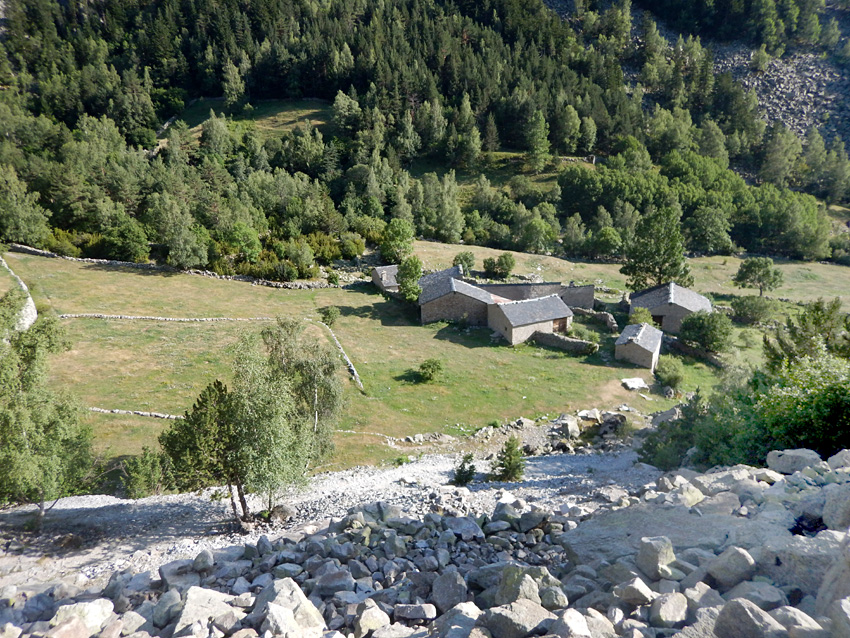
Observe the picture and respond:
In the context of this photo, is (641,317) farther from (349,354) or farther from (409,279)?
(349,354)

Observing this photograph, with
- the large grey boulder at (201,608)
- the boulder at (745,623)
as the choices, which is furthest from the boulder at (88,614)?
the boulder at (745,623)

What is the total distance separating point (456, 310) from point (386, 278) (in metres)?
9.28

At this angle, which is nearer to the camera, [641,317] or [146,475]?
[146,475]

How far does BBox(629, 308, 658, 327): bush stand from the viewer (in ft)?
138

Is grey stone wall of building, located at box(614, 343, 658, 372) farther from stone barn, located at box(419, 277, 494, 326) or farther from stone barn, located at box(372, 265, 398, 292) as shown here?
stone barn, located at box(372, 265, 398, 292)

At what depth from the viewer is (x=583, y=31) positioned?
13625 centimetres

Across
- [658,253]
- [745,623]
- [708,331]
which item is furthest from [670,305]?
[745,623]

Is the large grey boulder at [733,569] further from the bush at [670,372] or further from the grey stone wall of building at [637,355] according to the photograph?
the grey stone wall of building at [637,355]

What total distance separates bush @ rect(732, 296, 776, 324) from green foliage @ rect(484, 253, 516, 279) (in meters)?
22.6

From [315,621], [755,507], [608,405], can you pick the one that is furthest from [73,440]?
[608,405]

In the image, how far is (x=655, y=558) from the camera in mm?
7082

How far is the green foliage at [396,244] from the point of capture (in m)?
54.3

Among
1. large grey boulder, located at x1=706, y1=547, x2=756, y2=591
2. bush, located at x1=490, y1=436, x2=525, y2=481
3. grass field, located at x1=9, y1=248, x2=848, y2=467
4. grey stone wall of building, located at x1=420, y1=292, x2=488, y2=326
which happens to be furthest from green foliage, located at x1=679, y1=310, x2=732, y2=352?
large grey boulder, located at x1=706, y1=547, x2=756, y2=591

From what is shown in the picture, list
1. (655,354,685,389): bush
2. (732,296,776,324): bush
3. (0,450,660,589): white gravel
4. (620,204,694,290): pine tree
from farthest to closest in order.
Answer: (620,204,694,290): pine tree → (732,296,776,324): bush → (655,354,685,389): bush → (0,450,660,589): white gravel
